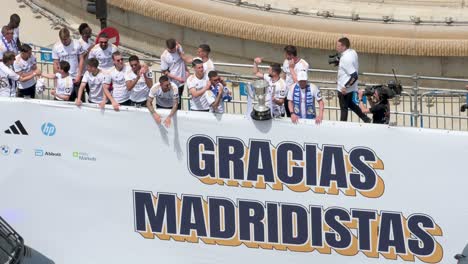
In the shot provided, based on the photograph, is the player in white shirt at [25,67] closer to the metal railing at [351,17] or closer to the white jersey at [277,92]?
the white jersey at [277,92]

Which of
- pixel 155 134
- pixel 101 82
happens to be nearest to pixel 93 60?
pixel 101 82

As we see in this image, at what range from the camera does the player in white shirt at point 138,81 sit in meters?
14.6

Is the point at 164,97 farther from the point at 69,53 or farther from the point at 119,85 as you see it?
the point at 69,53

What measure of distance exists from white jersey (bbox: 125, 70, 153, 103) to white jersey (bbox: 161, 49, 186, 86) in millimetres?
429

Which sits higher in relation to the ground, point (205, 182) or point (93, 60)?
point (93, 60)

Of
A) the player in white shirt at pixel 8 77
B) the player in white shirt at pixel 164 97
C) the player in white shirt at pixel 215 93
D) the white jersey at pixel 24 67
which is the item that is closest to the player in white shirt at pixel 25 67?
the white jersey at pixel 24 67

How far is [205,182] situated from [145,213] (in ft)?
2.90

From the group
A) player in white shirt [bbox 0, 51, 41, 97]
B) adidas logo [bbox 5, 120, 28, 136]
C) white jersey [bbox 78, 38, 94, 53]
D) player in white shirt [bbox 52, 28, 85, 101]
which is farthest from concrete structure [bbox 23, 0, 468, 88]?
adidas logo [bbox 5, 120, 28, 136]

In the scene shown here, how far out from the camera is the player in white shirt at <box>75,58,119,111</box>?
47.9 feet

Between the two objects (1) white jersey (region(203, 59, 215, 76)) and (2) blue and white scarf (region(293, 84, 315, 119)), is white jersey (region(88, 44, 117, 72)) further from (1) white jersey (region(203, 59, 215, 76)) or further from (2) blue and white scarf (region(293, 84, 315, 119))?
(2) blue and white scarf (region(293, 84, 315, 119))


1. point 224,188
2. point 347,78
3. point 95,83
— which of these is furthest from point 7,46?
Result: point 347,78

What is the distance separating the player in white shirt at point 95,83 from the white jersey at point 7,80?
0.95 metres

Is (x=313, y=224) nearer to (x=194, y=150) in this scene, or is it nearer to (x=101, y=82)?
(x=194, y=150)

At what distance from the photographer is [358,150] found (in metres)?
13.7
